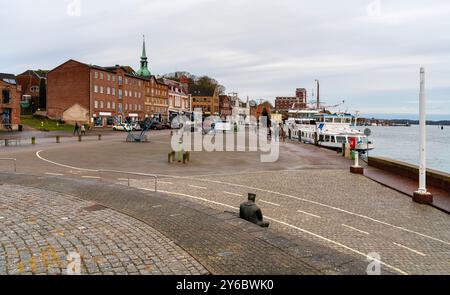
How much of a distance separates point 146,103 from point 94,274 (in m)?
94.8

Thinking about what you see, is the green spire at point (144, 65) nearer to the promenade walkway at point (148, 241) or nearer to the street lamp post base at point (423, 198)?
the street lamp post base at point (423, 198)

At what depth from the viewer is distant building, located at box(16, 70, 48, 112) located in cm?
8825

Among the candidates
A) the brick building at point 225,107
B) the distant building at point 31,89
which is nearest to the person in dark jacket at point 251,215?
the distant building at point 31,89

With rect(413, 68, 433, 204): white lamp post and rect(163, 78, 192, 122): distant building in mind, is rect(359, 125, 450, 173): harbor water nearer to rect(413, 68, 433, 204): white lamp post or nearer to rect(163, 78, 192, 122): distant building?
rect(413, 68, 433, 204): white lamp post

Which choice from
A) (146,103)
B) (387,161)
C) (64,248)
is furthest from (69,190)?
(146,103)

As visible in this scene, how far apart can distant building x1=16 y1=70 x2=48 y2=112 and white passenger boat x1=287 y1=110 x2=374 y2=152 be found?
2251 inches

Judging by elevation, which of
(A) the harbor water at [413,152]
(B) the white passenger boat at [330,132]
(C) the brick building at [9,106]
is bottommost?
(A) the harbor water at [413,152]

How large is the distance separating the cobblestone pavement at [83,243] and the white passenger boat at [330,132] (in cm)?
3603

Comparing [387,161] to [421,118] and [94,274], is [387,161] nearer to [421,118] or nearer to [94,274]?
[421,118]

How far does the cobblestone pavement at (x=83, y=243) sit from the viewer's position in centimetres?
580

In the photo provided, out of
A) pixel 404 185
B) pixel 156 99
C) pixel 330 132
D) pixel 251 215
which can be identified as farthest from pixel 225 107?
pixel 251 215

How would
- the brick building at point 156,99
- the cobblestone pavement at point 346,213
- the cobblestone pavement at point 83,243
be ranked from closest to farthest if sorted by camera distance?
the cobblestone pavement at point 83,243
the cobblestone pavement at point 346,213
the brick building at point 156,99

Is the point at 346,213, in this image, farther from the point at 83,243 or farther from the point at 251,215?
the point at 83,243

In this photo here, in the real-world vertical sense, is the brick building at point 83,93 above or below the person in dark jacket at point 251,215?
above
